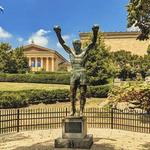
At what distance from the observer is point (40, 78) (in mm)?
58812

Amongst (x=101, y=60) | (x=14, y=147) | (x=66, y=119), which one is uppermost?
(x=101, y=60)

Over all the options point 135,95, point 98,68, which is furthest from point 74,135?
point 98,68

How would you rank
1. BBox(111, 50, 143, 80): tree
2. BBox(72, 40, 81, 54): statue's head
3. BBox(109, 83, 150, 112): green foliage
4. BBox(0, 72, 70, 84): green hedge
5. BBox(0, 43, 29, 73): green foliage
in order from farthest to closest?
BBox(0, 43, 29, 73): green foliage
BBox(111, 50, 143, 80): tree
BBox(0, 72, 70, 84): green hedge
BBox(109, 83, 150, 112): green foliage
BBox(72, 40, 81, 54): statue's head

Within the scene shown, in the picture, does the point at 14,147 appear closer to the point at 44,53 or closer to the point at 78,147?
the point at 78,147

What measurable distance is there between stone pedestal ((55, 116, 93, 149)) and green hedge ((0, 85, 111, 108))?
54.3ft

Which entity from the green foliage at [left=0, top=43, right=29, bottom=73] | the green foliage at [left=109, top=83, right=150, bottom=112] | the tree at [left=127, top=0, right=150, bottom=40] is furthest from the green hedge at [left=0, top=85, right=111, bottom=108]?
the green foliage at [left=0, top=43, right=29, bottom=73]

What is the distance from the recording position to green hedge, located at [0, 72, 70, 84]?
188 feet

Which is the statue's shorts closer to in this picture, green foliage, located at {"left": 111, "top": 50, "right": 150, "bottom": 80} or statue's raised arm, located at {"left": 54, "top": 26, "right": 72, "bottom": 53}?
statue's raised arm, located at {"left": 54, "top": 26, "right": 72, "bottom": 53}

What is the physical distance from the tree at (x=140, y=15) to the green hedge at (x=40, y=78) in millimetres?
30592

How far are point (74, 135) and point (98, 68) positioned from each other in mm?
29809

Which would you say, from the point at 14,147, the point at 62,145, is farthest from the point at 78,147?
the point at 14,147

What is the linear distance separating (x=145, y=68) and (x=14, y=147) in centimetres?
5216

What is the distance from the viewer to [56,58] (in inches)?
4584

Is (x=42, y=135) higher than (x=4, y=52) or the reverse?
the reverse
